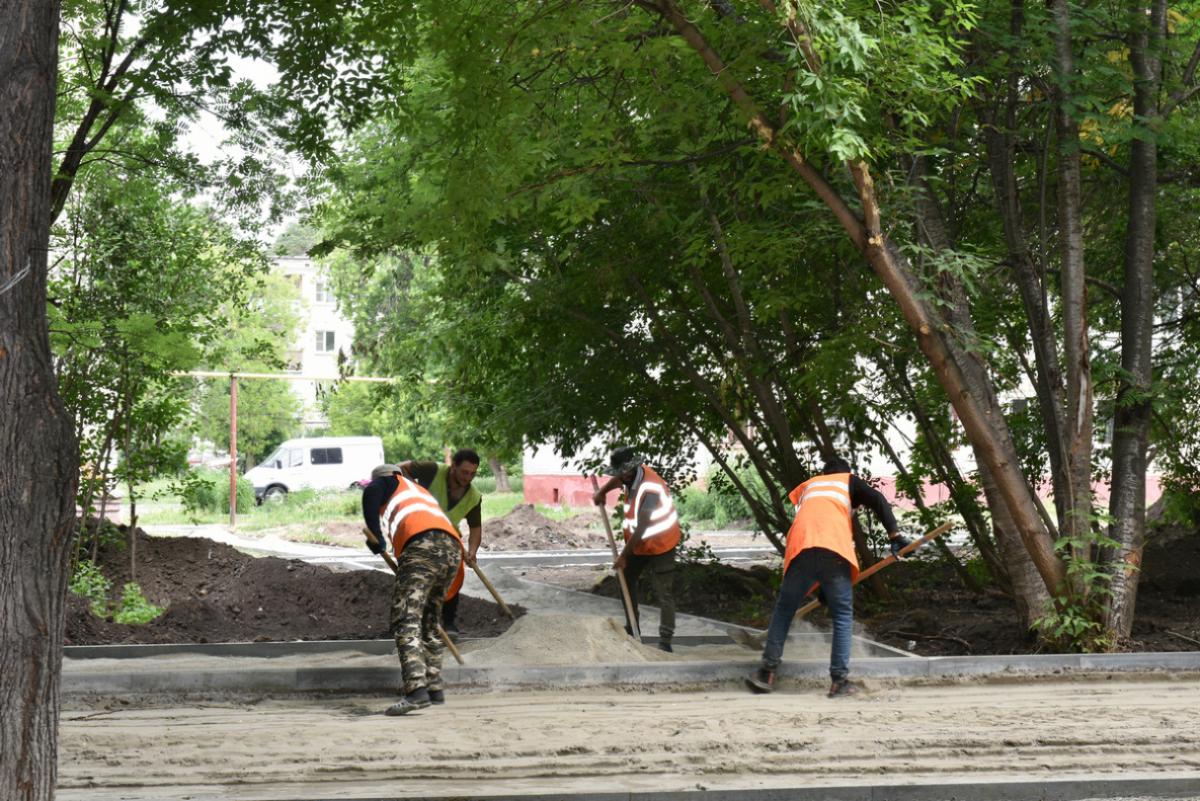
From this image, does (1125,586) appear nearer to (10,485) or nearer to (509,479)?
(10,485)

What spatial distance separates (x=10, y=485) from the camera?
15.9 feet

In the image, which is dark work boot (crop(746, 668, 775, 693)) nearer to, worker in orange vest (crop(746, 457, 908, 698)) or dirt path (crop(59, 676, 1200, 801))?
worker in orange vest (crop(746, 457, 908, 698))

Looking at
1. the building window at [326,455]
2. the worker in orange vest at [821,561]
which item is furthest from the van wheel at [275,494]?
the worker in orange vest at [821,561]

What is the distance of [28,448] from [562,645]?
216 inches

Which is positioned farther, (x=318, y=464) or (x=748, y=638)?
(x=318, y=464)

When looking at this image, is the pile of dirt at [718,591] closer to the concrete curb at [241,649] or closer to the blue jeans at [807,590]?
the concrete curb at [241,649]

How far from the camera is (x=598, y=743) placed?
23.9 feet

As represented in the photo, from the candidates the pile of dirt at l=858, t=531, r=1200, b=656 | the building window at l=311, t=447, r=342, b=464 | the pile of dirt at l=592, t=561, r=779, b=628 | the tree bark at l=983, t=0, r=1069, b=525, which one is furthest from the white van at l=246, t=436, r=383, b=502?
the tree bark at l=983, t=0, r=1069, b=525

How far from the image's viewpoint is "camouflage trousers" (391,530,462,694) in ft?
27.6

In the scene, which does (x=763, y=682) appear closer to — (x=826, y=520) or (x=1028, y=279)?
(x=826, y=520)

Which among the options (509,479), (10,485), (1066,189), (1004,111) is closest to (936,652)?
(1066,189)

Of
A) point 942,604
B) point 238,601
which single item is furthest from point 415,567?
point 942,604

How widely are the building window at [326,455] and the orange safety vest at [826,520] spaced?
89.2ft

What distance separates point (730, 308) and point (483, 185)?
411 cm
